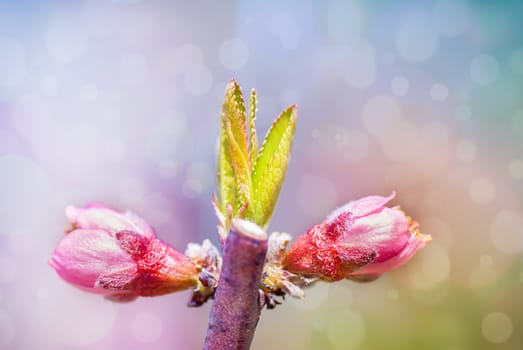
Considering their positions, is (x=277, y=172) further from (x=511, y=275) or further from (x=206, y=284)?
(x=511, y=275)

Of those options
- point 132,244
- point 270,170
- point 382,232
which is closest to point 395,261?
point 382,232

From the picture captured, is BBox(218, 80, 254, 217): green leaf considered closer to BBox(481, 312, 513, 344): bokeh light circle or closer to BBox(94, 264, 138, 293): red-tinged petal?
BBox(94, 264, 138, 293): red-tinged petal

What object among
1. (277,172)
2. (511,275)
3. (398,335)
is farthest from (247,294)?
(511,275)

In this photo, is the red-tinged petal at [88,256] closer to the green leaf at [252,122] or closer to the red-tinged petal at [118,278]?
the red-tinged petal at [118,278]

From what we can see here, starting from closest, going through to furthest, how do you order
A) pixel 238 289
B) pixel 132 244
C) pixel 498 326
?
pixel 238 289, pixel 132 244, pixel 498 326

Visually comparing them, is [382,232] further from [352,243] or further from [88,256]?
[88,256]

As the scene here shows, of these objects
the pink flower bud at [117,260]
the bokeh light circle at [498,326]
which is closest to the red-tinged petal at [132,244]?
the pink flower bud at [117,260]

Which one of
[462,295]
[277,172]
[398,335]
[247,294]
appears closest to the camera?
[247,294]
